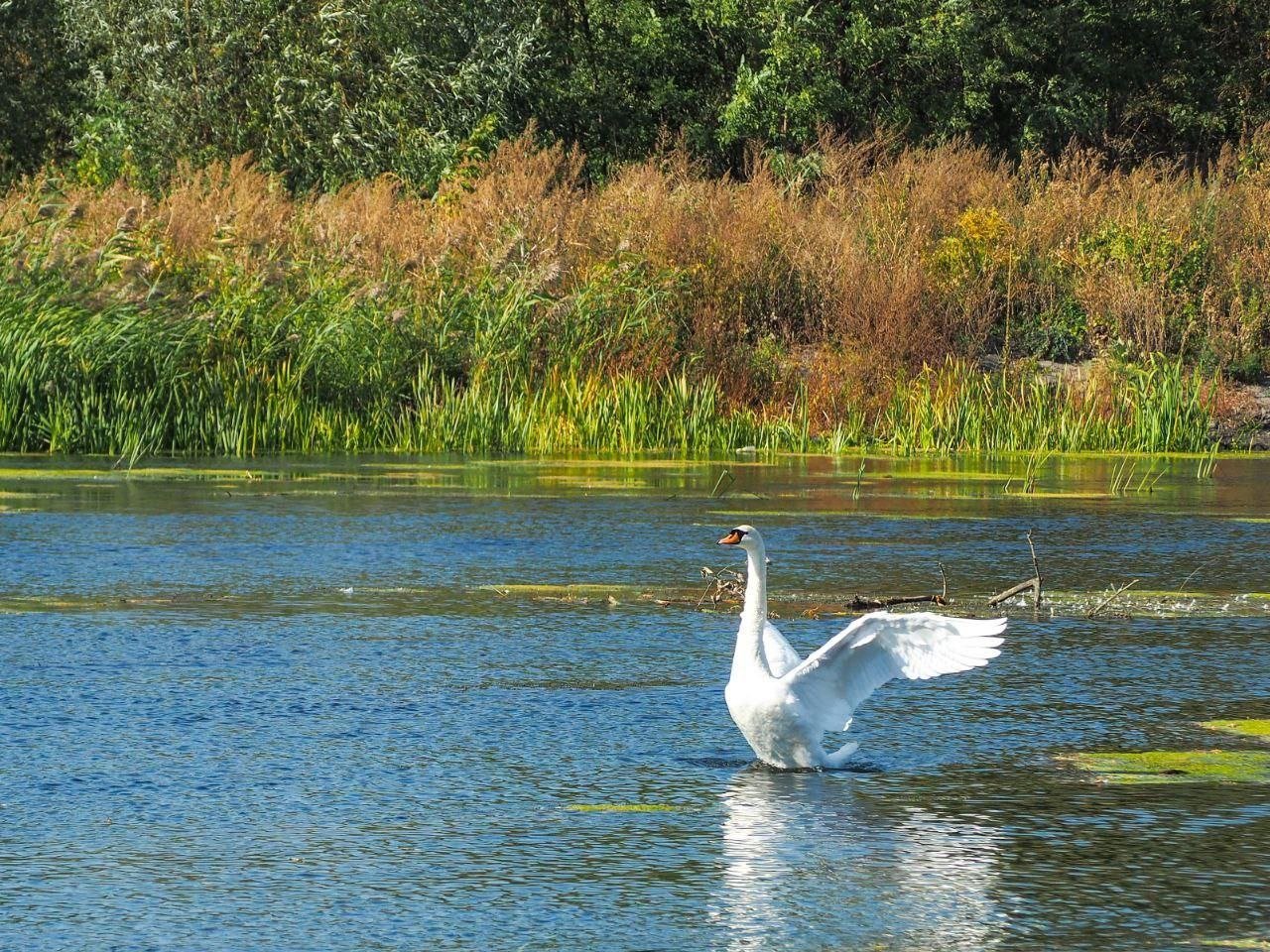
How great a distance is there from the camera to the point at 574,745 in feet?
20.3

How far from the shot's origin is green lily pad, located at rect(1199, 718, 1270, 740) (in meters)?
6.26

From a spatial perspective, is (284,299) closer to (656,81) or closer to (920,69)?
(656,81)

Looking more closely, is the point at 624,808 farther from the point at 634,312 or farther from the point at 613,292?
the point at 613,292

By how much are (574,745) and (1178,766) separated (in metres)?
1.78

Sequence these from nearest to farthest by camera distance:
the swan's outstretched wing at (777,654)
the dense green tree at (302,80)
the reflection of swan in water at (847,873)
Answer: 1. the reflection of swan in water at (847,873)
2. the swan's outstretched wing at (777,654)
3. the dense green tree at (302,80)

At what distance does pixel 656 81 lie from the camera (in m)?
32.5

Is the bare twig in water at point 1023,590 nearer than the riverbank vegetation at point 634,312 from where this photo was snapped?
Yes

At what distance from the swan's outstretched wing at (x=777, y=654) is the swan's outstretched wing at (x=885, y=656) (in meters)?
0.13

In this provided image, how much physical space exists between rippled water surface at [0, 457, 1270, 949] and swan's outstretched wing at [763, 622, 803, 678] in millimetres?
304

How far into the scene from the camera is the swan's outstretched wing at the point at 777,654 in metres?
6.01

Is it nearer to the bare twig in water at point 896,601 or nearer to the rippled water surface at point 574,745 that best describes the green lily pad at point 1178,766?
the rippled water surface at point 574,745

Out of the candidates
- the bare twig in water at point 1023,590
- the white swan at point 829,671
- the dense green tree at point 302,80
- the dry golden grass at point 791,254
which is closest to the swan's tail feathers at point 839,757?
the white swan at point 829,671

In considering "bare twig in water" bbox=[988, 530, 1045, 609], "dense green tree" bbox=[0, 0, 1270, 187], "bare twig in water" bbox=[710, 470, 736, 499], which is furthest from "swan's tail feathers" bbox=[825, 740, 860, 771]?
"dense green tree" bbox=[0, 0, 1270, 187]

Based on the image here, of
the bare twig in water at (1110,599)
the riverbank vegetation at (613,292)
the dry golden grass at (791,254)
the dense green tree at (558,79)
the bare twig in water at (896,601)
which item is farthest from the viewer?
the dense green tree at (558,79)
